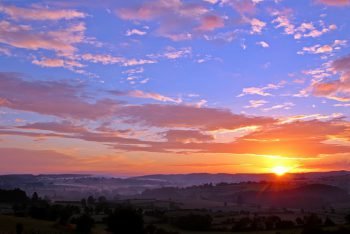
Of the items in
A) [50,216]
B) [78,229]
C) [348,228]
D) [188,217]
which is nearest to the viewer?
[78,229]

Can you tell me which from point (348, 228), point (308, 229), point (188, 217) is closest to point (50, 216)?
point (188, 217)

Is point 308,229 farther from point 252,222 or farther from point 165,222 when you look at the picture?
point 165,222

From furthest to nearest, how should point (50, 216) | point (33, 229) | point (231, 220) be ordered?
point (231, 220) → point (50, 216) → point (33, 229)

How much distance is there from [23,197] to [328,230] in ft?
354

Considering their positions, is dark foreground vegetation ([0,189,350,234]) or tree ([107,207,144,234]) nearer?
tree ([107,207,144,234])

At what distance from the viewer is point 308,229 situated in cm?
9112

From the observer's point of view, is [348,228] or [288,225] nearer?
[348,228]

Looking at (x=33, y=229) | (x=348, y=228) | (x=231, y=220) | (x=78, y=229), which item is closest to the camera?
(x=33, y=229)

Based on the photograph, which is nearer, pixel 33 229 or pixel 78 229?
pixel 33 229

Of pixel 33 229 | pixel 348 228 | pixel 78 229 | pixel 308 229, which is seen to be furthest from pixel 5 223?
pixel 348 228

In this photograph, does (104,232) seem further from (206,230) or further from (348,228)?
(348,228)

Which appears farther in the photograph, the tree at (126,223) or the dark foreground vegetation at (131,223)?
the dark foreground vegetation at (131,223)

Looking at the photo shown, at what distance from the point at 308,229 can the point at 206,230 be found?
97.8 ft

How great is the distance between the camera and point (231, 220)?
132 m
